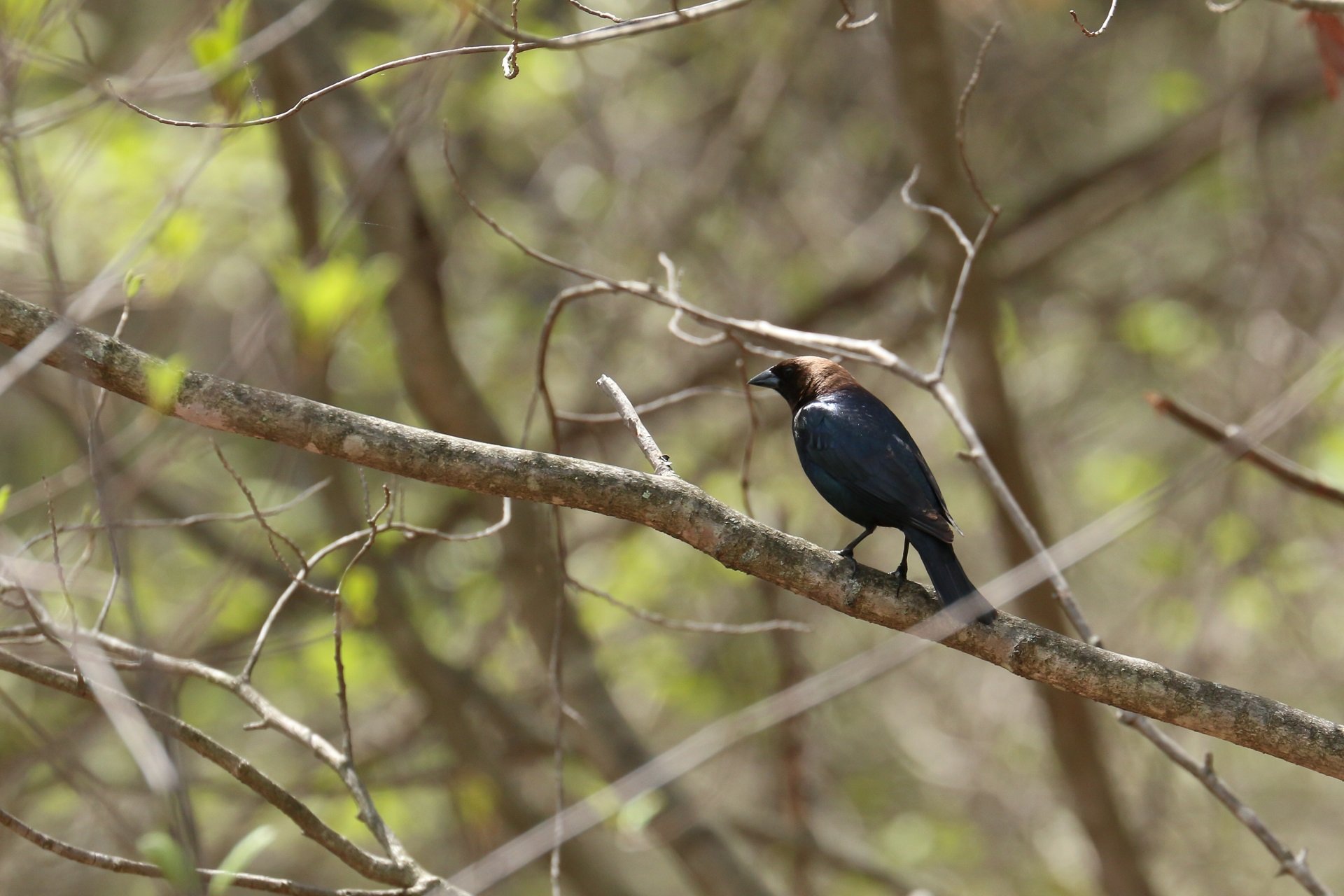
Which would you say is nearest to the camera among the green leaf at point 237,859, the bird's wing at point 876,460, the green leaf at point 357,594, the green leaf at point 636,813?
the green leaf at point 237,859

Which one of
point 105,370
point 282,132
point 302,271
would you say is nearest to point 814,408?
point 302,271

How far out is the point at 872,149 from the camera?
7.74m

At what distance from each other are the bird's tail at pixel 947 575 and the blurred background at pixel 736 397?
1910 millimetres

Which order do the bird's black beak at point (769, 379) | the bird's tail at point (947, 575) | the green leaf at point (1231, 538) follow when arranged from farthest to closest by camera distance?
the green leaf at point (1231, 538), the bird's black beak at point (769, 379), the bird's tail at point (947, 575)

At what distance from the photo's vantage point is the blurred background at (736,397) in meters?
5.44

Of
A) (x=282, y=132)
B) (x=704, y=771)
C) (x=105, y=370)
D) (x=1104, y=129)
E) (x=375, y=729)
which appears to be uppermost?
(x=1104, y=129)

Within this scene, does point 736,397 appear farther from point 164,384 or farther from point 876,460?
point 164,384

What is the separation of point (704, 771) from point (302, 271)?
5961 mm

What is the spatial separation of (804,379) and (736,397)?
776mm

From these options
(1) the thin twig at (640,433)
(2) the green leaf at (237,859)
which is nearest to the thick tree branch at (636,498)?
(1) the thin twig at (640,433)

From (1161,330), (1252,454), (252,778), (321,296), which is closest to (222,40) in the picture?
(321,296)

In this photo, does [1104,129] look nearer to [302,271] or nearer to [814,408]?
[814,408]

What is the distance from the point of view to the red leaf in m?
3.37

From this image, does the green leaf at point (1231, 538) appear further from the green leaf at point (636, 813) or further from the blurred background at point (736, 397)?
the green leaf at point (636, 813)
